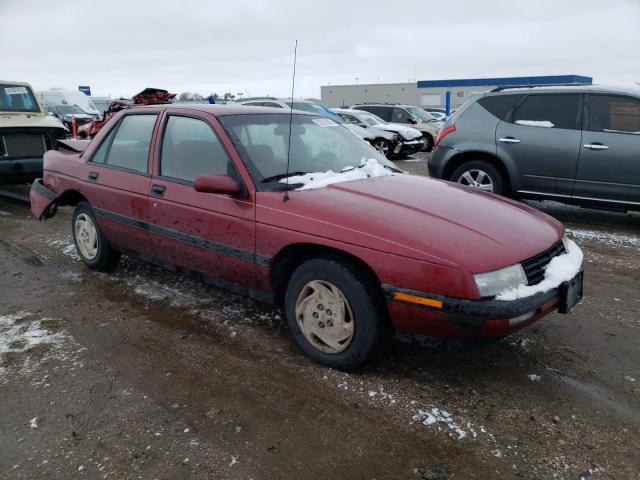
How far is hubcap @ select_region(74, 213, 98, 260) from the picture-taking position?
4586 millimetres

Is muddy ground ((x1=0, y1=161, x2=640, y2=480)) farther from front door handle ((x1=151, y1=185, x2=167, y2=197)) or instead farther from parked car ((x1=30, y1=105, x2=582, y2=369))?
front door handle ((x1=151, y1=185, x2=167, y2=197))

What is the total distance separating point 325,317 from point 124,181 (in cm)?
214

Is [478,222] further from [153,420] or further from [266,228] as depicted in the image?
[153,420]

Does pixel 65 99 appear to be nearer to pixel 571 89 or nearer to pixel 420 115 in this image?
pixel 420 115

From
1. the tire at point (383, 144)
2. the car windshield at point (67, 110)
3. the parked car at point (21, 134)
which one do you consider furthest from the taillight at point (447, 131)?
the car windshield at point (67, 110)

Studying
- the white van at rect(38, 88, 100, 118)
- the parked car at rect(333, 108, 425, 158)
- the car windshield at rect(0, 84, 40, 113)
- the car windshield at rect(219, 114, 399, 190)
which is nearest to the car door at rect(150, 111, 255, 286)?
the car windshield at rect(219, 114, 399, 190)

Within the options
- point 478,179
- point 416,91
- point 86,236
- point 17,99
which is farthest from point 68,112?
point 416,91

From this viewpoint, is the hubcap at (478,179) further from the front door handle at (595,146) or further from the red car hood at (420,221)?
the red car hood at (420,221)

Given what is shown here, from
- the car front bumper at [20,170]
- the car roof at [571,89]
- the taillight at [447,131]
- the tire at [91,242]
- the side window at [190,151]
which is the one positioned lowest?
the tire at [91,242]

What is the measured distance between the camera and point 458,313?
8.13 ft

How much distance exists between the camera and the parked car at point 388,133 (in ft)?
46.6

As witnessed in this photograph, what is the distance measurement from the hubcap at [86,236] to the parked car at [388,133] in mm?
10328

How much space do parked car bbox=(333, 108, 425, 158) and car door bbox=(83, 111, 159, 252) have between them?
10.4 meters

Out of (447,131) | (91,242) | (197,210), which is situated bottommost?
(91,242)
